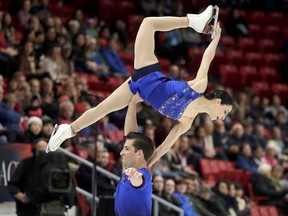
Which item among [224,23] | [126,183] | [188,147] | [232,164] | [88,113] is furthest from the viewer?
[224,23]

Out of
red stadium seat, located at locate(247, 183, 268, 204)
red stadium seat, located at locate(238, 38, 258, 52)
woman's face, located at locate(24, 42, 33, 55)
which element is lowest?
red stadium seat, located at locate(247, 183, 268, 204)

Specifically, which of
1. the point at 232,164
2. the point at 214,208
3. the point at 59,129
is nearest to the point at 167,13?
the point at 232,164

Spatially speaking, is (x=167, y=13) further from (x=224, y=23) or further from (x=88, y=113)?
(x=88, y=113)

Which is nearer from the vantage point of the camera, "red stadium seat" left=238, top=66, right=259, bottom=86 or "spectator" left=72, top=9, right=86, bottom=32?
"spectator" left=72, top=9, right=86, bottom=32

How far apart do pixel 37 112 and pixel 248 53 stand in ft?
26.1

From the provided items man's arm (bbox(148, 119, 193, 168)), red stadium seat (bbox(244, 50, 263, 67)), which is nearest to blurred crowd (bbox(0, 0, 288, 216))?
red stadium seat (bbox(244, 50, 263, 67))

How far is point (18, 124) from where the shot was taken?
36.6ft

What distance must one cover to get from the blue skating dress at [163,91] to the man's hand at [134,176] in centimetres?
92

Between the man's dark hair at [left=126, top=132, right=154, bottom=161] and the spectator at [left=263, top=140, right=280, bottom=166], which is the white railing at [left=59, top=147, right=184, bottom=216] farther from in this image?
the spectator at [left=263, top=140, right=280, bottom=166]

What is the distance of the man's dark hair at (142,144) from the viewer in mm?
7224

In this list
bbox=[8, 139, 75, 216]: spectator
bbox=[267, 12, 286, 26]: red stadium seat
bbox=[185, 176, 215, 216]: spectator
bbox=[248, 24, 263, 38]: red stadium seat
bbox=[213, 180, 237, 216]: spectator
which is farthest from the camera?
bbox=[267, 12, 286, 26]: red stadium seat

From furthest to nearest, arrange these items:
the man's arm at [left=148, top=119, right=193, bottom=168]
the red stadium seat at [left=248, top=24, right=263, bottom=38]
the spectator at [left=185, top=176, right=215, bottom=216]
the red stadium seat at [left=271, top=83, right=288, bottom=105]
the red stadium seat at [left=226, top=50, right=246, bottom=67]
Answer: the red stadium seat at [left=248, top=24, right=263, bottom=38]
the red stadium seat at [left=226, top=50, right=246, bottom=67]
the red stadium seat at [left=271, top=83, right=288, bottom=105]
the spectator at [left=185, top=176, right=215, bottom=216]
the man's arm at [left=148, top=119, right=193, bottom=168]

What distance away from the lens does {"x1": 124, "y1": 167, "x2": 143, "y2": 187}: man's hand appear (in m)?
6.96

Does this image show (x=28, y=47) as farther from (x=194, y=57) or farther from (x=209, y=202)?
(x=194, y=57)
